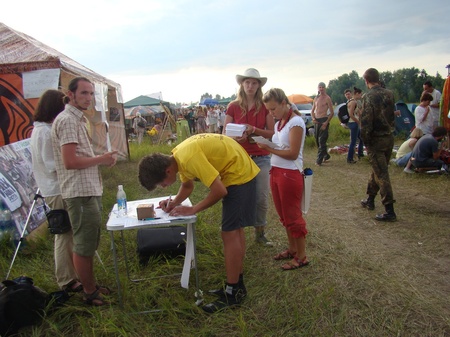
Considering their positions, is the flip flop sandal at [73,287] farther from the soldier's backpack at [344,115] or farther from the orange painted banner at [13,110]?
the soldier's backpack at [344,115]

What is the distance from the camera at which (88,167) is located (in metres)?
2.36

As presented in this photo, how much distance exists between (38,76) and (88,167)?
394cm

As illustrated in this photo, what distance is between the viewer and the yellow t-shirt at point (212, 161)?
7.14 feet

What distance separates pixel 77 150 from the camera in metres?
2.37

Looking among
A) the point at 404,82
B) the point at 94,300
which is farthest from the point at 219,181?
the point at 404,82

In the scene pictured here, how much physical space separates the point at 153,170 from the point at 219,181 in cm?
44

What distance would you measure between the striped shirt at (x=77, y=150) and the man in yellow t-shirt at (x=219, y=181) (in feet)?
1.48

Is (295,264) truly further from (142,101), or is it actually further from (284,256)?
(142,101)

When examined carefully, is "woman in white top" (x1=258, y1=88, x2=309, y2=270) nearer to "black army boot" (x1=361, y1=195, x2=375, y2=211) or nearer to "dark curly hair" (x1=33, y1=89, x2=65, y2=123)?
"dark curly hair" (x1=33, y1=89, x2=65, y2=123)

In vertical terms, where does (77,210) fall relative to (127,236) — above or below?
above

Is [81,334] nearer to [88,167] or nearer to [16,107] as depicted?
[88,167]

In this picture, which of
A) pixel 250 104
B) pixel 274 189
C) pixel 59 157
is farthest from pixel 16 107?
pixel 274 189

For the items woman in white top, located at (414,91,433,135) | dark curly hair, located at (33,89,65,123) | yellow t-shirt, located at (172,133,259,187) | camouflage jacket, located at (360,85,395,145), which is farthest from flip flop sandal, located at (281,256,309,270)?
woman in white top, located at (414,91,433,135)

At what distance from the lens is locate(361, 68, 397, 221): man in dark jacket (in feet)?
13.4
